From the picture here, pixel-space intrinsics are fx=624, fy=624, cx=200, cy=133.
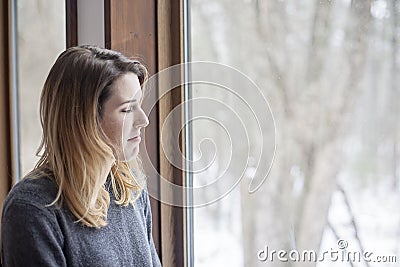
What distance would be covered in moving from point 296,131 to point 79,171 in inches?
21.3

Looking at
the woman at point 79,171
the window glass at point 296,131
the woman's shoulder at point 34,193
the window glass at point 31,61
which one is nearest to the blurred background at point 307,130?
the window glass at point 296,131

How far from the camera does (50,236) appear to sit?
1.26 meters

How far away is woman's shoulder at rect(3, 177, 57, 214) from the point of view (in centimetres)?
128

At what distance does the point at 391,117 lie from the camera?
1380 millimetres

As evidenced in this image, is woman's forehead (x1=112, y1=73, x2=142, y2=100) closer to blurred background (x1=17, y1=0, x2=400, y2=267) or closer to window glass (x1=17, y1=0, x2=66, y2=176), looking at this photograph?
blurred background (x1=17, y1=0, x2=400, y2=267)

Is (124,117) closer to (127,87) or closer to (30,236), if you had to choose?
(127,87)

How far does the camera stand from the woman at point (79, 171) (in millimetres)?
1266

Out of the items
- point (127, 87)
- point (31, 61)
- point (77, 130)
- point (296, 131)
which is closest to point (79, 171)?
point (77, 130)

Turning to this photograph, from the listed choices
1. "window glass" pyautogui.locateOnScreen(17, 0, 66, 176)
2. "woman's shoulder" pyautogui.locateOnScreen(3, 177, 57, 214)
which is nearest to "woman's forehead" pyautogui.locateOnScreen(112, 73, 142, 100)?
"woman's shoulder" pyautogui.locateOnScreen(3, 177, 57, 214)

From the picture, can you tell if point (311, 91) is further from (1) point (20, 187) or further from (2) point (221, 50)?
(1) point (20, 187)

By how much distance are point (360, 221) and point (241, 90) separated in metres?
0.46

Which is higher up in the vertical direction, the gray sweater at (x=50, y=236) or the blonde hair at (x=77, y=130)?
the blonde hair at (x=77, y=130)

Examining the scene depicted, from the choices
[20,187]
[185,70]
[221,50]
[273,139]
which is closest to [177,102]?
[185,70]

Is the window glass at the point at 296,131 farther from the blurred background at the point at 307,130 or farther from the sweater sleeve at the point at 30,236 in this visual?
the sweater sleeve at the point at 30,236
